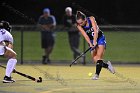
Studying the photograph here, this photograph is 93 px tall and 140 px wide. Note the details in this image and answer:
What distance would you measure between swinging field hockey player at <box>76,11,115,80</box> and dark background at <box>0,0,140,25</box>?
21.1 meters

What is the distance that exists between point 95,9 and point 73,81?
25434 millimetres

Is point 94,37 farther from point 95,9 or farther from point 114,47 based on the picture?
point 95,9

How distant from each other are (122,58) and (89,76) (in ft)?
18.2

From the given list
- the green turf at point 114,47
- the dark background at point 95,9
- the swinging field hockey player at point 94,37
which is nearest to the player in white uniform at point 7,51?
the swinging field hockey player at point 94,37

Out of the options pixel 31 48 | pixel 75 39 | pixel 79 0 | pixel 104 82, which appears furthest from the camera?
pixel 79 0

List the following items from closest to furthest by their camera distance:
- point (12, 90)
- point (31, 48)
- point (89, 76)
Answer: point (12, 90), point (89, 76), point (31, 48)

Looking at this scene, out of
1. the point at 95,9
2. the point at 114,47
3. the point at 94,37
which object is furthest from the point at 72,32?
the point at 95,9

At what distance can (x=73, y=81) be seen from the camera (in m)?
14.0

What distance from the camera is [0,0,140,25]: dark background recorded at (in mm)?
36781

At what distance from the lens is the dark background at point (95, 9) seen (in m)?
36.8

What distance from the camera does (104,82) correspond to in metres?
13.8

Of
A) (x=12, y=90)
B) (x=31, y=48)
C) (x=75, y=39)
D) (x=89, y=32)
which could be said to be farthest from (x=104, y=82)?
(x=31, y=48)

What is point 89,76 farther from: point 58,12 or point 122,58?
point 58,12

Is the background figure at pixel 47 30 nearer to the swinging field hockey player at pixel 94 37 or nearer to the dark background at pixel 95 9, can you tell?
the swinging field hockey player at pixel 94 37
